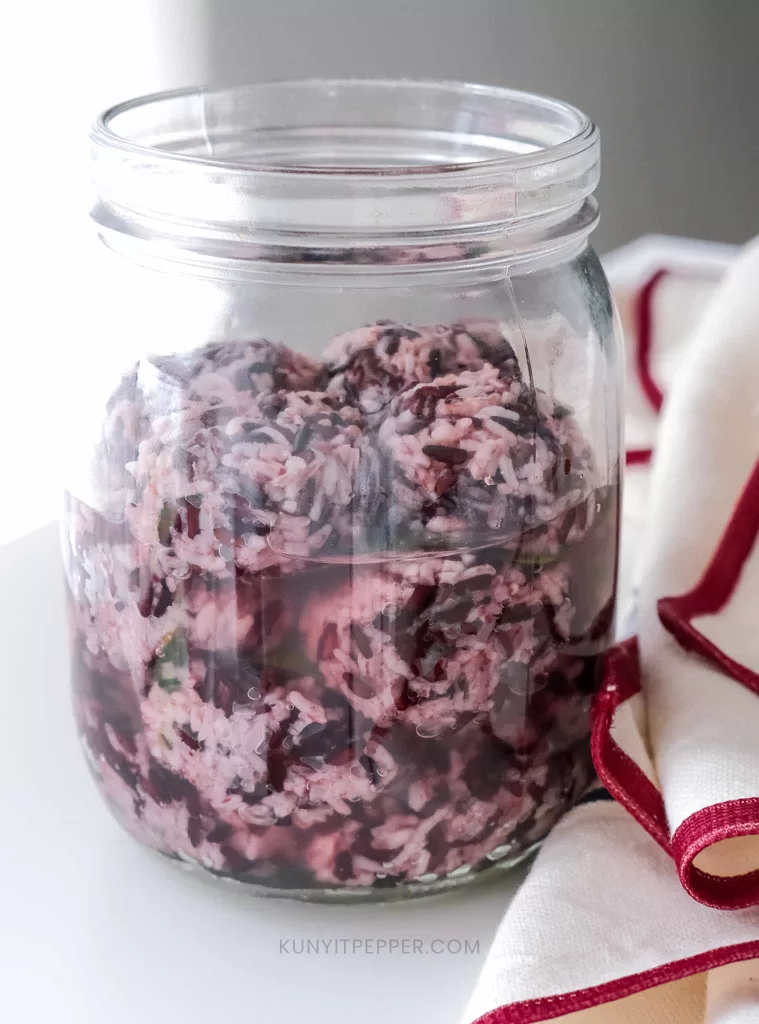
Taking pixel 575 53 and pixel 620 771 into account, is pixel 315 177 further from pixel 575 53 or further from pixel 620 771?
pixel 575 53

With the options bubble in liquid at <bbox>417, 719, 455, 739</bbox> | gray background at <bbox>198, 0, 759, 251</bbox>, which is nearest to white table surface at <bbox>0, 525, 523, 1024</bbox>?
bubble in liquid at <bbox>417, 719, 455, 739</bbox>

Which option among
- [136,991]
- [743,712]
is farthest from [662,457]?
[136,991]

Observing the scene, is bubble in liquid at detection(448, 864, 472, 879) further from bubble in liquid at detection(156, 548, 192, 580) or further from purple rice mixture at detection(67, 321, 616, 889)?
bubble in liquid at detection(156, 548, 192, 580)

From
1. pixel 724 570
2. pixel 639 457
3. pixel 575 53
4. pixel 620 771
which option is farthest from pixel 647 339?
pixel 620 771

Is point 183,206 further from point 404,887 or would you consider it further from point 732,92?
point 732,92

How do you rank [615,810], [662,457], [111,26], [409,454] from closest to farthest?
1. [409,454]
2. [615,810]
3. [662,457]
4. [111,26]

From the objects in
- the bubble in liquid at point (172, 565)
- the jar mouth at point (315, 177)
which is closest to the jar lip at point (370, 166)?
the jar mouth at point (315, 177)
